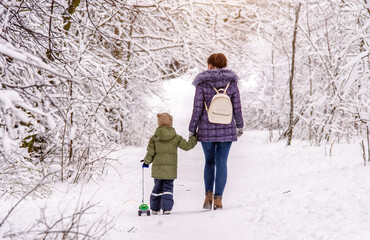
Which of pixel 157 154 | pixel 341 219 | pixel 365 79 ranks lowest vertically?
pixel 341 219

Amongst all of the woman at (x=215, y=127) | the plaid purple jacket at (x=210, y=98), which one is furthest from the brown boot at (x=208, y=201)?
the plaid purple jacket at (x=210, y=98)

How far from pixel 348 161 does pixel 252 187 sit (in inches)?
52.5

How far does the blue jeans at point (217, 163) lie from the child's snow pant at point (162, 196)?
1.45ft

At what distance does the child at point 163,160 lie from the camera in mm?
4055

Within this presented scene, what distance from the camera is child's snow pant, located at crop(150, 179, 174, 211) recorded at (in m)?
4.01

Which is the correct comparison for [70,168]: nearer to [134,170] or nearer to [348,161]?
[134,170]

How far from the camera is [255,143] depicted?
34.8ft

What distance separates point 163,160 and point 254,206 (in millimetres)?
1084

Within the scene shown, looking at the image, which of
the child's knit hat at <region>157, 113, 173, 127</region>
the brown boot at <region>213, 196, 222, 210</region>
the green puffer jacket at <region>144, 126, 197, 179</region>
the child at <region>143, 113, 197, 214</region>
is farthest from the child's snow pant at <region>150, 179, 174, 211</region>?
the child's knit hat at <region>157, 113, 173, 127</region>

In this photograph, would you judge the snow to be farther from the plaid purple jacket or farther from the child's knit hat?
the child's knit hat

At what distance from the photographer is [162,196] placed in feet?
13.2

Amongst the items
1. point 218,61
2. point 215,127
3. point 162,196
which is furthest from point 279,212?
point 218,61

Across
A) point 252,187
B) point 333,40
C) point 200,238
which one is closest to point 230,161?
point 252,187

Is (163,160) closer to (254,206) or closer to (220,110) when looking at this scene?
(220,110)
